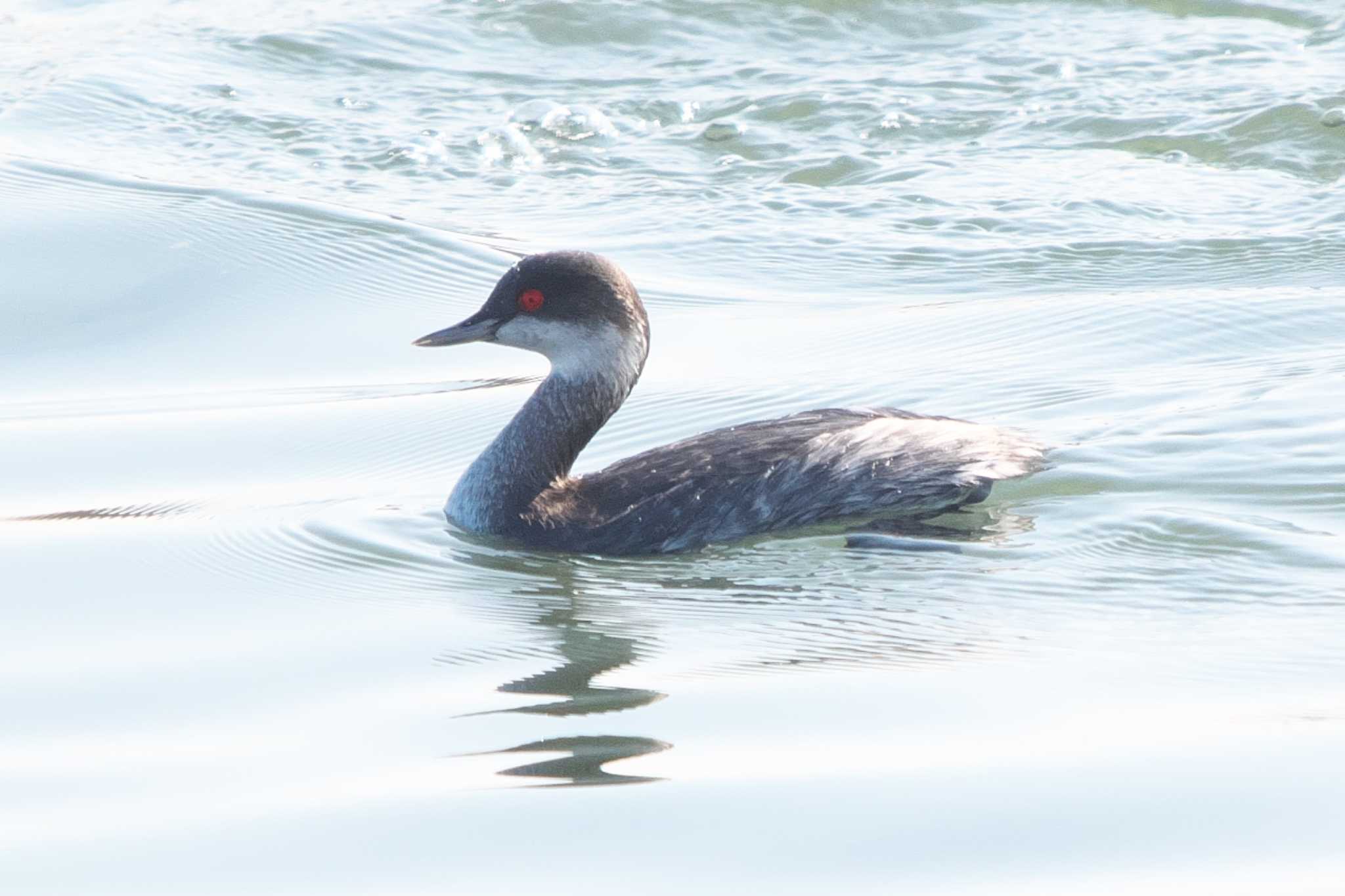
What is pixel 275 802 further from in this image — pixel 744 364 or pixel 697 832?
pixel 744 364

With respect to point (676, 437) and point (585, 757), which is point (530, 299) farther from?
point (585, 757)

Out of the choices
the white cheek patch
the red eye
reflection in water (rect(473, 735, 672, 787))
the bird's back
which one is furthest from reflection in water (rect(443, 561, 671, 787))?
the red eye

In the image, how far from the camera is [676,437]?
8.18 metres

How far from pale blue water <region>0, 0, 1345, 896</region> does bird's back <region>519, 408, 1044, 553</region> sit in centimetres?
16

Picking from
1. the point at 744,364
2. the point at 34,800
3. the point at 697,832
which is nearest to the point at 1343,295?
the point at 744,364

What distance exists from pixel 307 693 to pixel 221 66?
10.3 m

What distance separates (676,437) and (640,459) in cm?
96

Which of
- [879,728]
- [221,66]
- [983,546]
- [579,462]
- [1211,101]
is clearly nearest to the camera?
[879,728]

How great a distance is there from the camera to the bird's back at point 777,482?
686 centimetres

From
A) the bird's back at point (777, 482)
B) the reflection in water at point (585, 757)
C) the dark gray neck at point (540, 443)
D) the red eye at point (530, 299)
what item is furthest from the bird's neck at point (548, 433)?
the reflection in water at point (585, 757)

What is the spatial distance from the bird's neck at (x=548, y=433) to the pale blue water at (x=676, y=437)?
0.31m

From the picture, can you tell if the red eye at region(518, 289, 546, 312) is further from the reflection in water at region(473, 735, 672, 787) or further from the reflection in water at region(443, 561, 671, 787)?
the reflection in water at region(473, 735, 672, 787)

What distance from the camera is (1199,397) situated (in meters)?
8.28

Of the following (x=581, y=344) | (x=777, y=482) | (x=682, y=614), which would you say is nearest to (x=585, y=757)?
(x=682, y=614)
